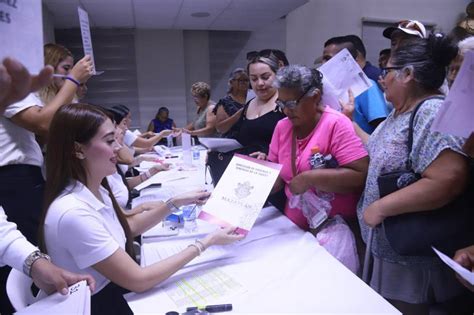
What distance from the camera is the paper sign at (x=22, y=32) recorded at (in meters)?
0.62

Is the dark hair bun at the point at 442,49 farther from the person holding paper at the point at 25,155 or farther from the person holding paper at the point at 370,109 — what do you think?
the person holding paper at the point at 25,155

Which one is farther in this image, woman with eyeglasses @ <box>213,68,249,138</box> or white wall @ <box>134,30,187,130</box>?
white wall @ <box>134,30,187,130</box>

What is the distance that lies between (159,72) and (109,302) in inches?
256

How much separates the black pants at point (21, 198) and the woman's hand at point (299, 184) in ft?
3.96

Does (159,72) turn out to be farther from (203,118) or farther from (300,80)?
(300,80)

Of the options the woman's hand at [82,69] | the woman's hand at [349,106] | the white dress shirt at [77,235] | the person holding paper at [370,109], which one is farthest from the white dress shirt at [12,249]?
the person holding paper at [370,109]

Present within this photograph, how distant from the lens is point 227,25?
695cm

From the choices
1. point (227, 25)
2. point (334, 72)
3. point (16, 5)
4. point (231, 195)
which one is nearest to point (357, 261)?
point (231, 195)

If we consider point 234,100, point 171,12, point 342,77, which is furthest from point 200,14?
point 342,77

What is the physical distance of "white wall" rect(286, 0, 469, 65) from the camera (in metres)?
7.20

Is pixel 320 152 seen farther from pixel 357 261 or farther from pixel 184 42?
pixel 184 42

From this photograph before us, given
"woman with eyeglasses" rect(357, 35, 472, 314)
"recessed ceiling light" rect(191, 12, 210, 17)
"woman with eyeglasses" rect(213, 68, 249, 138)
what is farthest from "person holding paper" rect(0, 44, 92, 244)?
"recessed ceiling light" rect(191, 12, 210, 17)

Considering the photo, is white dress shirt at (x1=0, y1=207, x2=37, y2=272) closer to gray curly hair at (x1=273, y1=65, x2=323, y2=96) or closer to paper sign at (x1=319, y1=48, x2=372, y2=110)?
gray curly hair at (x1=273, y1=65, x2=323, y2=96)

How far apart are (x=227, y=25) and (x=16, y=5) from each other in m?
6.71
